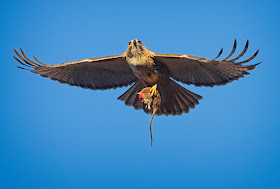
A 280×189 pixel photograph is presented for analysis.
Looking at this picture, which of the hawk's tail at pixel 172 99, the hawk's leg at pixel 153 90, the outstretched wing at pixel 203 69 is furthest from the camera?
the hawk's tail at pixel 172 99

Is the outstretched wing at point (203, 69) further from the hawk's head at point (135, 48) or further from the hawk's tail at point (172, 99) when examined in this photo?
the hawk's tail at point (172, 99)

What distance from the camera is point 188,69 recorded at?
11047mm

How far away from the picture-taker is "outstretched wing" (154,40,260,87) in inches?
409

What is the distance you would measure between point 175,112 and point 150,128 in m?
1.74

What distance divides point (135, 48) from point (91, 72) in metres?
1.77

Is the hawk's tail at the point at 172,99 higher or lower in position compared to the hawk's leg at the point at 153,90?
higher

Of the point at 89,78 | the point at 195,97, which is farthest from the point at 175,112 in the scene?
the point at 89,78

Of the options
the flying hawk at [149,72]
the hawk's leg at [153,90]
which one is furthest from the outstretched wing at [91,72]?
the hawk's leg at [153,90]

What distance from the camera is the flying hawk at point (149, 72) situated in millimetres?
10547

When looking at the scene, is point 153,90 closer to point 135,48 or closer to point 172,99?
point 135,48

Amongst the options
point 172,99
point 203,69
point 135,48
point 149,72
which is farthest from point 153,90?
point 172,99

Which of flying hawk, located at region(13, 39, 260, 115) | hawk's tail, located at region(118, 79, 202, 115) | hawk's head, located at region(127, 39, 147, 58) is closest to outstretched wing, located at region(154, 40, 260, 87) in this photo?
flying hawk, located at region(13, 39, 260, 115)

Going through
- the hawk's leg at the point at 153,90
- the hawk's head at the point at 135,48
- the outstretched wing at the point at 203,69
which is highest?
the hawk's head at the point at 135,48

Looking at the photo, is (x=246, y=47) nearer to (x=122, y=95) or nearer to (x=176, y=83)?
(x=176, y=83)
